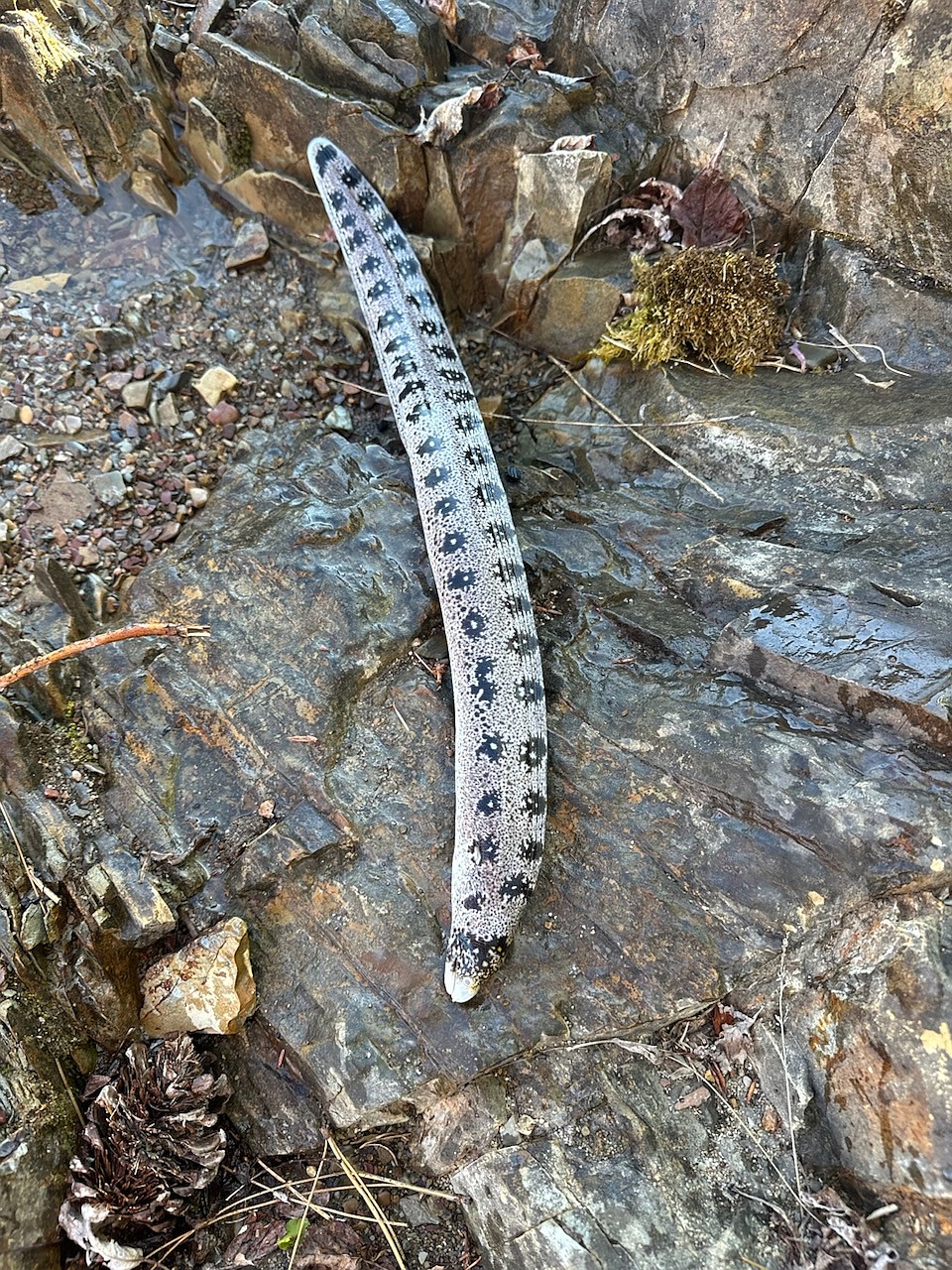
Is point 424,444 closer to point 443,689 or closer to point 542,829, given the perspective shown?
point 443,689

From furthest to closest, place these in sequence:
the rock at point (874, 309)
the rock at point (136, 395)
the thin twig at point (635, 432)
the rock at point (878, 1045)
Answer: the rock at point (136, 395) → the thin twig at point (635, 432) → the rock at point (874, 309) → the rock at point (878, 1045)

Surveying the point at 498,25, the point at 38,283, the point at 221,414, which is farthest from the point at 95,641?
the point at 498,25

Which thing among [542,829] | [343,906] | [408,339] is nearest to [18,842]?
[343,906]

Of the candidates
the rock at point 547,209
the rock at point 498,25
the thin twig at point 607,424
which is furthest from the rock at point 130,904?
the rock at point 498,25

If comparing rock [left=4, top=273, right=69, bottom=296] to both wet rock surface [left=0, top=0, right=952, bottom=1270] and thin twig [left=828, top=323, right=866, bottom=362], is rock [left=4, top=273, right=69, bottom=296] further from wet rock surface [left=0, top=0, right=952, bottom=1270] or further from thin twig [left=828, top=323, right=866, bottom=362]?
thin twig [left=828, top=323, right=866, bottom=362]

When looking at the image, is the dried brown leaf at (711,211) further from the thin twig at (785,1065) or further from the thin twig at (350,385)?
the thin twig at (785,1065)
